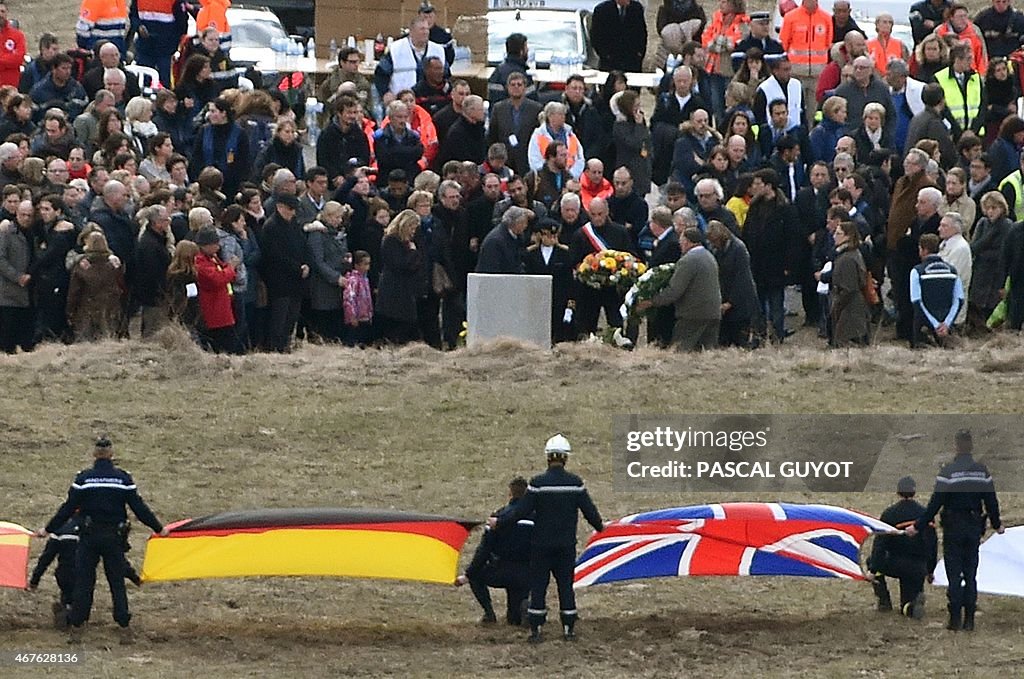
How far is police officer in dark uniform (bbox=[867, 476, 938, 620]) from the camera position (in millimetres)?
18891

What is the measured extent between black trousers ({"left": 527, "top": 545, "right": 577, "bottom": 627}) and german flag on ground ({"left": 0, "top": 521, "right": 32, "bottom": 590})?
3843 mm

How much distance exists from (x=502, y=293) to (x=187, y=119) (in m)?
5.28

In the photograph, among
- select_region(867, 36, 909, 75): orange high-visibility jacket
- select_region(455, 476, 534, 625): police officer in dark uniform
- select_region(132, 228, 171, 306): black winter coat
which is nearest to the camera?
select_region(455, 476, 534, 625): police officer in dark uniform

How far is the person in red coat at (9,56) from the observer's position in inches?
1187

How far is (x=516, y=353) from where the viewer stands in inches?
1003

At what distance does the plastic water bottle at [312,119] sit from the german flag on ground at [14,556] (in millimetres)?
12911

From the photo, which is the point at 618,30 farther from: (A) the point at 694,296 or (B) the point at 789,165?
(A) the point at 694,296

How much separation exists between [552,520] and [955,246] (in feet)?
28.1

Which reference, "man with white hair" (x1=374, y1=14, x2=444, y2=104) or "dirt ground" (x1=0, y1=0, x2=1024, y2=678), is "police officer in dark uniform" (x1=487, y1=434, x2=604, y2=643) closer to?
"dirt ground" (x1=0, y1=0, x2=1024, y2=678)

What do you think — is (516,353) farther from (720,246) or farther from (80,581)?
(80,581)

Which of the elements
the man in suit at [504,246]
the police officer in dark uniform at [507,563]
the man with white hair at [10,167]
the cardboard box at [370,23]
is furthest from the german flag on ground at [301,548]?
the cardboard box at [370,23]

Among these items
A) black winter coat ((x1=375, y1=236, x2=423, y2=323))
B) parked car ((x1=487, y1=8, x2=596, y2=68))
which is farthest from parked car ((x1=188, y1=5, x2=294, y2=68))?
black winter coat ((x1=375, y1=236, x2=423, y2=323))

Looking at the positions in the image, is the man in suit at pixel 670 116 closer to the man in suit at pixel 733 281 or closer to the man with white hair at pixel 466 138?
the man with white hair at pixel 466 138

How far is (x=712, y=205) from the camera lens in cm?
2523
